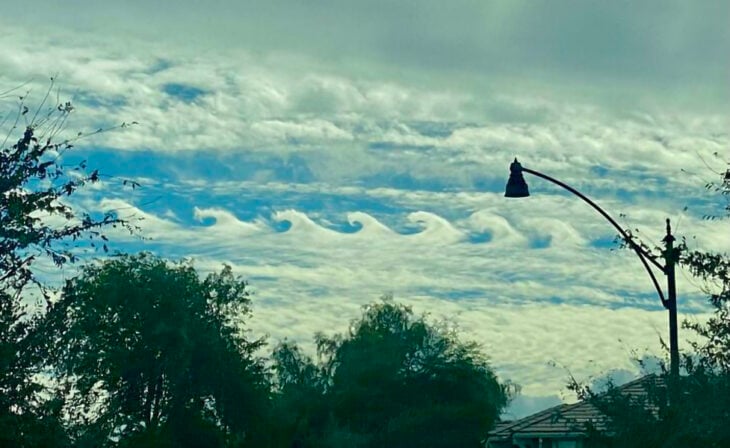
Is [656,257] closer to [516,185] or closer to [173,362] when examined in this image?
[516,185]

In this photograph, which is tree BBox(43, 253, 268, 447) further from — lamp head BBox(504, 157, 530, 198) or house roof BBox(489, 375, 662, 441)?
lamp head BBox(504, 157, 530, 198)

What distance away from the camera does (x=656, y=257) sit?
72.6 ft

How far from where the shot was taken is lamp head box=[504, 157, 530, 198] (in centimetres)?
2275

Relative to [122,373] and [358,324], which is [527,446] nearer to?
[122,373]

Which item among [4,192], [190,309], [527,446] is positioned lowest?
[527,446]

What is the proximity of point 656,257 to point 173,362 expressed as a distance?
42.0 m

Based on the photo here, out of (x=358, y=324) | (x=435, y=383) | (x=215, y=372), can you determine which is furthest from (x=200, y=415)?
(x=358, y=324)

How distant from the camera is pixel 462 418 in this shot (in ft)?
177

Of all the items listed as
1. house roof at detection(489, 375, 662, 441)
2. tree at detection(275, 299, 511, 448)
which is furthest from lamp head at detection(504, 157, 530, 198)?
tree at detection(275, 299, 511, 448)

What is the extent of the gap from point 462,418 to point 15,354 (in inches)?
1568

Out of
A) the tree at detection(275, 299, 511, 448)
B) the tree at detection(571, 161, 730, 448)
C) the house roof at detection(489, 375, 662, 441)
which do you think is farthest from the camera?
the tree at detection(275, 299, 511, 448)

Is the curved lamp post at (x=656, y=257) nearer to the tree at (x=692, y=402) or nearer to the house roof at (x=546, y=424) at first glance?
the tree at (x=692, y=402)

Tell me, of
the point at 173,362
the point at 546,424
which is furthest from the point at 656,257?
the point at 173,362

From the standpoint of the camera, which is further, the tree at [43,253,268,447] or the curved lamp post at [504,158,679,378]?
the tree at [43,253,268,447]
